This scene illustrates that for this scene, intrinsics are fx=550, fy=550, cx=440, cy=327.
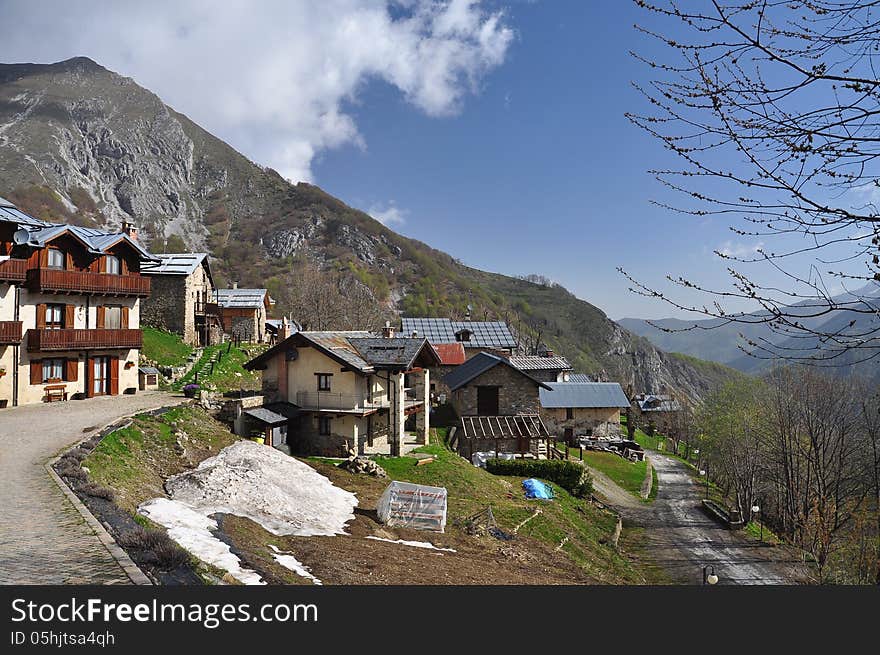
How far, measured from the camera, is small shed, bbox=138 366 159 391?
3184 cm

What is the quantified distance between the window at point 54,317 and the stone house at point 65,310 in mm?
42

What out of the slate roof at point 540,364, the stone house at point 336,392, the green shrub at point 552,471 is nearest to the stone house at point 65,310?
the stone house at point 336,392

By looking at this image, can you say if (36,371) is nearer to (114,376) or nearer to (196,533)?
(114,376)

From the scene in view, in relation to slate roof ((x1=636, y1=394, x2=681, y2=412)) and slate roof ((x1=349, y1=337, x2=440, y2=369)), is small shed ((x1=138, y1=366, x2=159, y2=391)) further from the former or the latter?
slate roof ((x1=636, y1=394, x2=681, y2=412))

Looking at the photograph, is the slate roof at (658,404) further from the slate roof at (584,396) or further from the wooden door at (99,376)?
the wooden door at (99,376)

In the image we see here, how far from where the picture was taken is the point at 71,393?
90.3 feet

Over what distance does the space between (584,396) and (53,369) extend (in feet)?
133

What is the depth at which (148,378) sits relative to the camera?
32438 millimetres

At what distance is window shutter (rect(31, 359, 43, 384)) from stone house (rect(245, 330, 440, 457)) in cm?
978

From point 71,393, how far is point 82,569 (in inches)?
932

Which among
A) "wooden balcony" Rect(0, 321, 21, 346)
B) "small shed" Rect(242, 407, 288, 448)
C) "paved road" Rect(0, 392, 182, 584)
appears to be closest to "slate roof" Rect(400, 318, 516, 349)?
"small shed" Rect(242, 407, 288, 448)

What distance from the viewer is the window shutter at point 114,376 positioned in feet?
96.3
